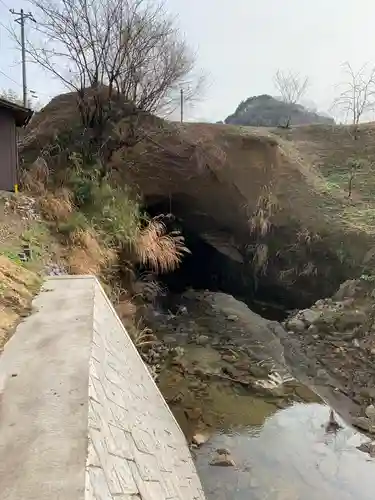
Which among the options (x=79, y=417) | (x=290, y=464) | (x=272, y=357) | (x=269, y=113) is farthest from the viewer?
(x=269, y=113)

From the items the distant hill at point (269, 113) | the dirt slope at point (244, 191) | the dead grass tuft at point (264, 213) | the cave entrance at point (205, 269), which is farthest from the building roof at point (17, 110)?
the distant hill at point (269, 113)

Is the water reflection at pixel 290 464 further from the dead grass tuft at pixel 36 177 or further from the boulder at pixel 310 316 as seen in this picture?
the dead grass tuft at pixel 36 177

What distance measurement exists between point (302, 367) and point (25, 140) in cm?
927

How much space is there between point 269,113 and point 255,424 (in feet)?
85.2

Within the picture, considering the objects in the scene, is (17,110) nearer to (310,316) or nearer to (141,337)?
(141,337)

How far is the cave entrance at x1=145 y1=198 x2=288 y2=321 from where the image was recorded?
12852mm

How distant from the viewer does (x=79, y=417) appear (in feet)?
7.56

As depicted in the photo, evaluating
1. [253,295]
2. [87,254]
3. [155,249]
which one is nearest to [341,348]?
[155,249]

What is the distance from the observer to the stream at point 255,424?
5086 mm

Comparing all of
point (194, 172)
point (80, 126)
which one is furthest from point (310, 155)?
point (80, 126)

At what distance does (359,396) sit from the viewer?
6.99 metres

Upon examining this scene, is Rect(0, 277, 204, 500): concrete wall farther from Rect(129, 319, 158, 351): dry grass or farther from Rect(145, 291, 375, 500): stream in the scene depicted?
Rect(129, 319, 158, 351): dry grass

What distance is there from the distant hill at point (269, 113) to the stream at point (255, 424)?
2182 cm

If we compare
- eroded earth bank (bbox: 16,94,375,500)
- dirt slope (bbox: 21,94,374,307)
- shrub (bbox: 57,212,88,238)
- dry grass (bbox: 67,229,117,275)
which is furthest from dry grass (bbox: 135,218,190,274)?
dirt slope (bbox: 21,94,374,307)
